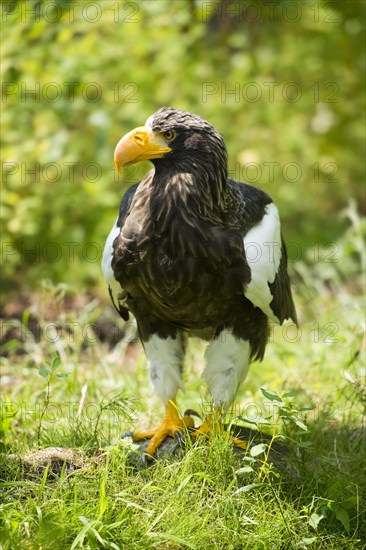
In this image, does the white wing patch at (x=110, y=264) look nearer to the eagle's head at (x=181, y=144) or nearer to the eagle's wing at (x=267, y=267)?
the eagle's head at (x=181, y=144)

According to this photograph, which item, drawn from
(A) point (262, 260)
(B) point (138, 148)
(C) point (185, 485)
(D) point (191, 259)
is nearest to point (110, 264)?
(D) point (191, 259)

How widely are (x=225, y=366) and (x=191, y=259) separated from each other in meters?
0.66

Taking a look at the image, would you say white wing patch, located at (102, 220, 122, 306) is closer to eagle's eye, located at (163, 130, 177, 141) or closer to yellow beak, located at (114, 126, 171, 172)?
yellow beak, located at (114, 126, 171, 172)

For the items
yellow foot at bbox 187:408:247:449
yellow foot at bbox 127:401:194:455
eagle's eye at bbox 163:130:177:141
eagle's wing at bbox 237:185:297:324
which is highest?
eagle's eye at bbox 163:130:177:141

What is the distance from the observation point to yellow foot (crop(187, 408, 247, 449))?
354 centimetres

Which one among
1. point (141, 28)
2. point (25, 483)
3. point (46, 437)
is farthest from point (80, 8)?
point (25, 483)

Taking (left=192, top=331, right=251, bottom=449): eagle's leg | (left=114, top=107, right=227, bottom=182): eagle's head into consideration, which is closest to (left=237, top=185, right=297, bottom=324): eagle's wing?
(left=192, top=331, right=251, bottom=449): eagle's leg

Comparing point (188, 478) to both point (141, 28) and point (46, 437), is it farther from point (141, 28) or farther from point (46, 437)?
point (141, 28)

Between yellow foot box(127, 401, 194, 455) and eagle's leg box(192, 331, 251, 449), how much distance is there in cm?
13

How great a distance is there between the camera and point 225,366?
3.95 meters

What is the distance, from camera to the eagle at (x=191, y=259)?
12.0ft

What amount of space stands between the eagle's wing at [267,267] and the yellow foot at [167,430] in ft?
2.40

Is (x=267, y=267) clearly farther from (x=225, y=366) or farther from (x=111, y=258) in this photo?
(x=111, y=258)

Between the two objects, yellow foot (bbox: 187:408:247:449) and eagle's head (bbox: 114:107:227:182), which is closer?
yellow foot (bbox: 187:408:247:449)
